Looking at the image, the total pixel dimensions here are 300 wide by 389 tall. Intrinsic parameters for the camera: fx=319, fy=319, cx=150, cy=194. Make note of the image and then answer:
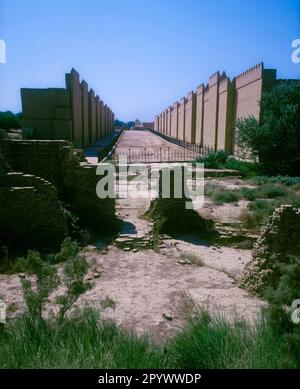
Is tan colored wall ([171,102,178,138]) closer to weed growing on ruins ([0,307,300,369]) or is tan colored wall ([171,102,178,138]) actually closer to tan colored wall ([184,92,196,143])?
tan colored wall ([184,92,196,143])

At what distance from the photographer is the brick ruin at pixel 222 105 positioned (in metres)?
22.1

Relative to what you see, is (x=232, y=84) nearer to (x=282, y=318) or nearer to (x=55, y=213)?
(x=55, y=213)

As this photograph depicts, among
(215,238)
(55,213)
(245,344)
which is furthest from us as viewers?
(215,238)

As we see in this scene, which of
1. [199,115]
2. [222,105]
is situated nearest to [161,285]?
[222,105]

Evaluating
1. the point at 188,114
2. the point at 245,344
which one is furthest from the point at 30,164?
the point at 188,114

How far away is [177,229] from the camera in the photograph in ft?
32.7

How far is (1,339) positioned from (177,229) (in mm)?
6726

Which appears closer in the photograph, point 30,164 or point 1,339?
point 1,339

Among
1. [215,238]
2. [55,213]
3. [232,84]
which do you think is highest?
[232,84]

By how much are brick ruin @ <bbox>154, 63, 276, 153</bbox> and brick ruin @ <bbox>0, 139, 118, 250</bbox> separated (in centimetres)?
1597

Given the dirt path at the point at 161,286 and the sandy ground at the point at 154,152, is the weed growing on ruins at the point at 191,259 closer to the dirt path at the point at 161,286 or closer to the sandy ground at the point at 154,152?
the dirt path at the point at 161,286

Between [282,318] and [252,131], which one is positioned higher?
[252,131]

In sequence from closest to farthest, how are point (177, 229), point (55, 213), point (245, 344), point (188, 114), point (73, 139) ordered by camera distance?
point (245, 344)
point (55, 213)
point (177, 229)
point (73, 139)
point (188, 114)

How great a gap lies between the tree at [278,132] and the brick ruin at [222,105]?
2.49 meters
